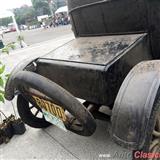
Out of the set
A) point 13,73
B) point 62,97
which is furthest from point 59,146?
point 62,97

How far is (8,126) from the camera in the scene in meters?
3.42

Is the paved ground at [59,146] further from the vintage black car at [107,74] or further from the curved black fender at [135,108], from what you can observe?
the curved black fender at [135,108]

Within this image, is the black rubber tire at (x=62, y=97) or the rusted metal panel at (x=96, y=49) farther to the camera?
the rusted metal panel at (x=96, y=49)

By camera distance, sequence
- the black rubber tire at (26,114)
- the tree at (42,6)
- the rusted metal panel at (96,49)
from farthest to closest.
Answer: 1. the tree at (42,6)
2. the black rubber tire at (26,114)
3. the rusted metal panel at (96,49)

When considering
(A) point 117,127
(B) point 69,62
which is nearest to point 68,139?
(B) point 69,62

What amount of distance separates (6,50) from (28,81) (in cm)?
159

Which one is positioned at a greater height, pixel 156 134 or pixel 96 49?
pixel 96 49

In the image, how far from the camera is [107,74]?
84.0 inches

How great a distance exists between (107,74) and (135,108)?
0.45m

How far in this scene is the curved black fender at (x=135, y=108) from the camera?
1761mm

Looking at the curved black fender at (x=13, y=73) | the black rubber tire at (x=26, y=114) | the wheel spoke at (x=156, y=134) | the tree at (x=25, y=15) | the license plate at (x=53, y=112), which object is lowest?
the tree at (x=25, y=15)

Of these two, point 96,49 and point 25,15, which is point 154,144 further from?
point 25,15

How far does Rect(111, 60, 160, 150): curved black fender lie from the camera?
1.76m

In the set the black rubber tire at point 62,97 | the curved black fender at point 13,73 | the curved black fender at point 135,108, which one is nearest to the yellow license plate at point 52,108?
the black rubber tire at point 62,97
